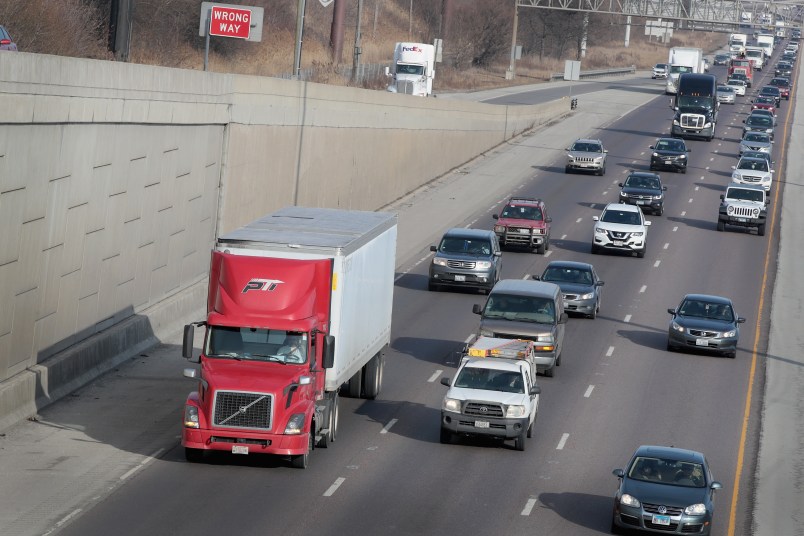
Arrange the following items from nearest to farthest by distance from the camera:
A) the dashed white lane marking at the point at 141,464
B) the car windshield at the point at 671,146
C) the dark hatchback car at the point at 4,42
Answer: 1. the dashed white lane marking at the point at 141,464
2. the dark hatchback car at the point at 4,42
3. the car windshield at the point at 671,146

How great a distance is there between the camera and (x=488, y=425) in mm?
24734

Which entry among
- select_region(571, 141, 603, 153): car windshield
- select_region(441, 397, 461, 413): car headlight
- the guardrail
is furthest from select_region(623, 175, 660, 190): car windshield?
the guardrail

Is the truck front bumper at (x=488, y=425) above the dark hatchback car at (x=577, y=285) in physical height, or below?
below

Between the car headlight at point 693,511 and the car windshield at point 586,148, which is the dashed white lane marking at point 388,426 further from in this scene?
the car windshield at point 586,148

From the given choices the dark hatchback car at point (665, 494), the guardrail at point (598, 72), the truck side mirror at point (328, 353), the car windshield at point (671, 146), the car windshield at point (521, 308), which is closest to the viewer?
the dark hatchback car at point (665, 494)

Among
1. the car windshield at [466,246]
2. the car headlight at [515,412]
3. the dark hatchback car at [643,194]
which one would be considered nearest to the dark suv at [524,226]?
the car windshield at [466,246]

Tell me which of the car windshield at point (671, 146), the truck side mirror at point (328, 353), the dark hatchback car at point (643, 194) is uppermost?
Answer: the car windshield at point (671, 146)

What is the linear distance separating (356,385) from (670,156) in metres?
45.8

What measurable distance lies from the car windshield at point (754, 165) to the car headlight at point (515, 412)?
143ft

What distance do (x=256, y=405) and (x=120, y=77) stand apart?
34.8 feet

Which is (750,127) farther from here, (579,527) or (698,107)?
(579,527)

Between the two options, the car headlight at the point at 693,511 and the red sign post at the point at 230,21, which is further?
the red sign post at the point at 230,21

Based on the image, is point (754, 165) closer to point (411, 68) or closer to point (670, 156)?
point (670, 156)

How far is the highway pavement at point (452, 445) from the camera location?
20.0m
